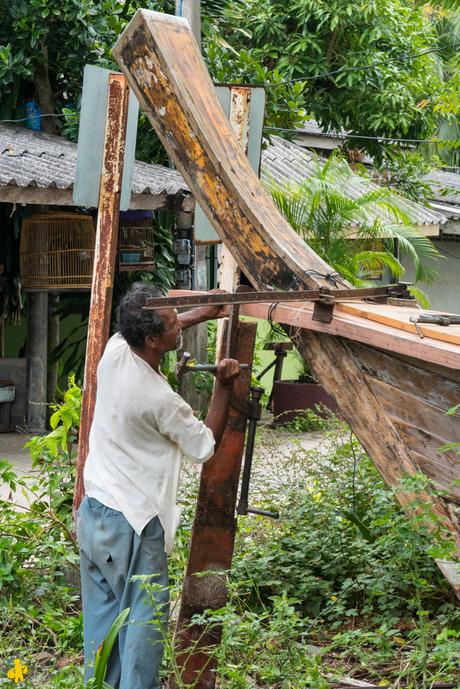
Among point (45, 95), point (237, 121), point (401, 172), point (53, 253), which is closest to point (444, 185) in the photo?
point (401, 172)

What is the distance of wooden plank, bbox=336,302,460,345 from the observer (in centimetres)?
337

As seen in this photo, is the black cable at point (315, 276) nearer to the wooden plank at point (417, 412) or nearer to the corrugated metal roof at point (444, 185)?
the wooden plank at point (417, 412)

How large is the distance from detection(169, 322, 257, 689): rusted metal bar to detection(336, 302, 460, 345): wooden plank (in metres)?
0.54

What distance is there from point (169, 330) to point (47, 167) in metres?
5.89

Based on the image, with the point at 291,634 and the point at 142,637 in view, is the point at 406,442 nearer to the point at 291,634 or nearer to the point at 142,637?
the point at 291,634

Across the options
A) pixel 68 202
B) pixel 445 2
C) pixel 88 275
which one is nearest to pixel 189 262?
→ pixel 88 275

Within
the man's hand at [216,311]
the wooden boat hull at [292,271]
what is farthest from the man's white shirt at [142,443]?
the wooden boat hull at [292,271]

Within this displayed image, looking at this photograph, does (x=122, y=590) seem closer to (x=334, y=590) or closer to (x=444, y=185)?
(x=334, y=590)

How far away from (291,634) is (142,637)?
533 millimetres

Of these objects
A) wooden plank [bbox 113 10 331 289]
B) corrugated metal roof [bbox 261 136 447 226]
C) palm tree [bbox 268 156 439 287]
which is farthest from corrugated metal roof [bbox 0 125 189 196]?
wooden plank [bbox 113 10 331 289]

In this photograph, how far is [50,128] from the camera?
1183 cm

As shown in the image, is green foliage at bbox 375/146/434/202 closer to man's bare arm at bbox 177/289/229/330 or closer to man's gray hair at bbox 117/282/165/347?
man's bare arm at bbox 177/289/229/330

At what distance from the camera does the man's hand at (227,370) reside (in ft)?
12.8

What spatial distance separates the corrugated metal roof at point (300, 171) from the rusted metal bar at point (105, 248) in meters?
7.10
